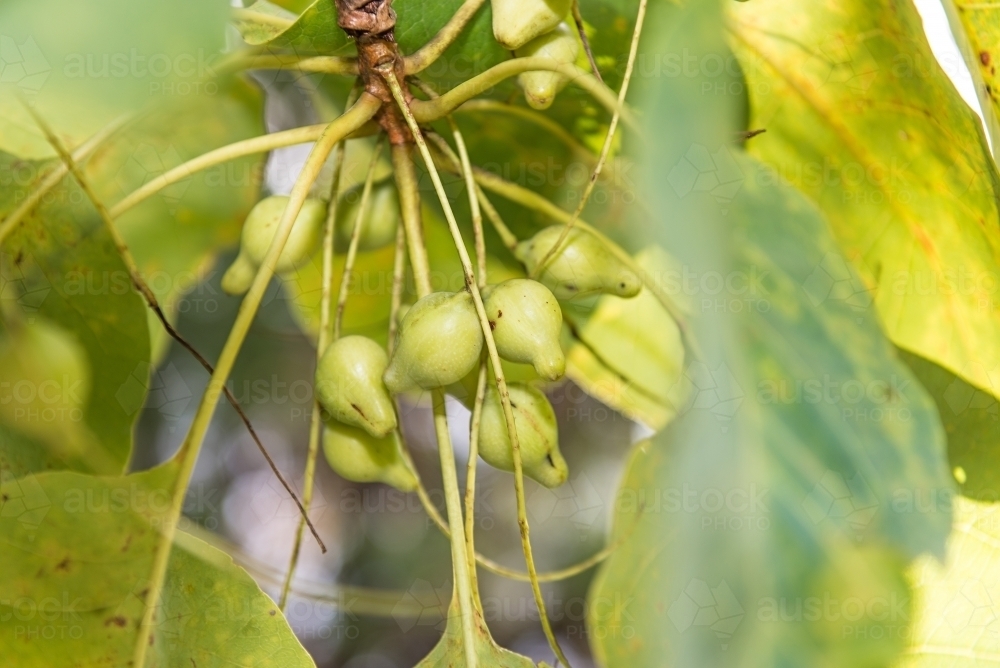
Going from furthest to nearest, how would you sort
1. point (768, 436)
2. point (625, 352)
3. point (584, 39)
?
point (625, 352) < point (584, 39) < point (768, 436)

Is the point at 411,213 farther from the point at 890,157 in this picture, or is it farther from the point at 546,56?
the point at 890,157

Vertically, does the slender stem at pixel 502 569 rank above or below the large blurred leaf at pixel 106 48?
below

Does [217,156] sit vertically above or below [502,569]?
above

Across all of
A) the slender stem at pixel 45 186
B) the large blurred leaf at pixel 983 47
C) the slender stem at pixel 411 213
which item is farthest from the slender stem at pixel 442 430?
the large blurred leaf at pixel 983 47

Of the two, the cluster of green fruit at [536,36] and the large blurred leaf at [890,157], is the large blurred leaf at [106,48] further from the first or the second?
the large blurred leaf at [890,157]

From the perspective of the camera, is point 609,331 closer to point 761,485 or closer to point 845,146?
point 845,146

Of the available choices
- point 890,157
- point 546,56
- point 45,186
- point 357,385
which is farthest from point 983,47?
point 45,186
